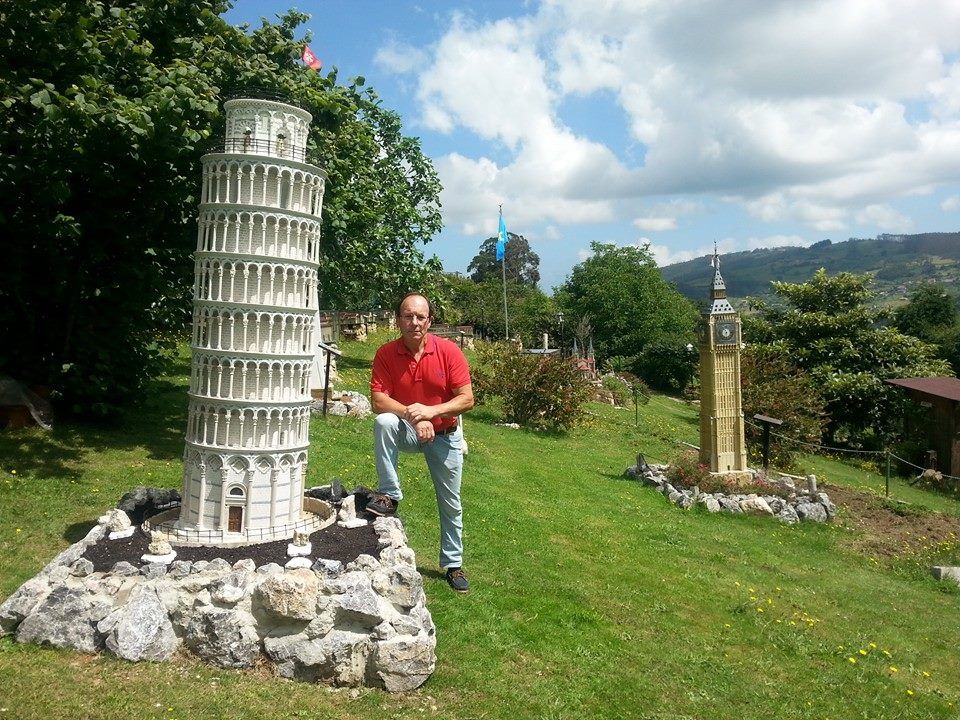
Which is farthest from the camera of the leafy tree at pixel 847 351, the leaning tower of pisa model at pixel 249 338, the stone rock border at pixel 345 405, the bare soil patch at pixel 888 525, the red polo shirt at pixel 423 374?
the leafy tree at pixel 847 351

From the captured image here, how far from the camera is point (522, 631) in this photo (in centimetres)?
672

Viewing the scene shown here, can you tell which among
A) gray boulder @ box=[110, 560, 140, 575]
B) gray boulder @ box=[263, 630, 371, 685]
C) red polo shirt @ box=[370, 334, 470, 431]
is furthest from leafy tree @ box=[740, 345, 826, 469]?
gray boulder @ box=[110, 560, 140, 575]

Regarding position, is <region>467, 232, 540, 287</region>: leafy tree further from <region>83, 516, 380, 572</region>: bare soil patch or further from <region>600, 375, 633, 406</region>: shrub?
<region>83, 516, 380, 572</region>: bare soil patch

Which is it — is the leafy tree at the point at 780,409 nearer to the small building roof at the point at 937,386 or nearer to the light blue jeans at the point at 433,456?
the small building roof at the point at 937,386

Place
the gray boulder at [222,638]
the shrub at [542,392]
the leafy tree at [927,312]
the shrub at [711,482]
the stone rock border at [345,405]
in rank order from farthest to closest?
the leafy tree at [927,312], the shrub at [542,392], the stone rock border at [345,405], the shrub at [711,482], the gray boulder at [222,638]

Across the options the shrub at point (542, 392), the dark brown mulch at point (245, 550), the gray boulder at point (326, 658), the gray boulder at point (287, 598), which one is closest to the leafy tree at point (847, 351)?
the shrub at point (542, 392)

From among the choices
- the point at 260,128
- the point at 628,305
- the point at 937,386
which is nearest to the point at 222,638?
the point at 260,128

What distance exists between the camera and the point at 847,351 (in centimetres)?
3098

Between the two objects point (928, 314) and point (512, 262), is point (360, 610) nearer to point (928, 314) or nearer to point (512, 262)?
point (928, 314)

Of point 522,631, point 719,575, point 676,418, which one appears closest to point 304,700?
point 522,631

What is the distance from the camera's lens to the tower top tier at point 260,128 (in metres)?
7.63

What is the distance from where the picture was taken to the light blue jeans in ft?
22.0

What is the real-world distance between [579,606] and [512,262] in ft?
292

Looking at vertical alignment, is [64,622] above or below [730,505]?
above
